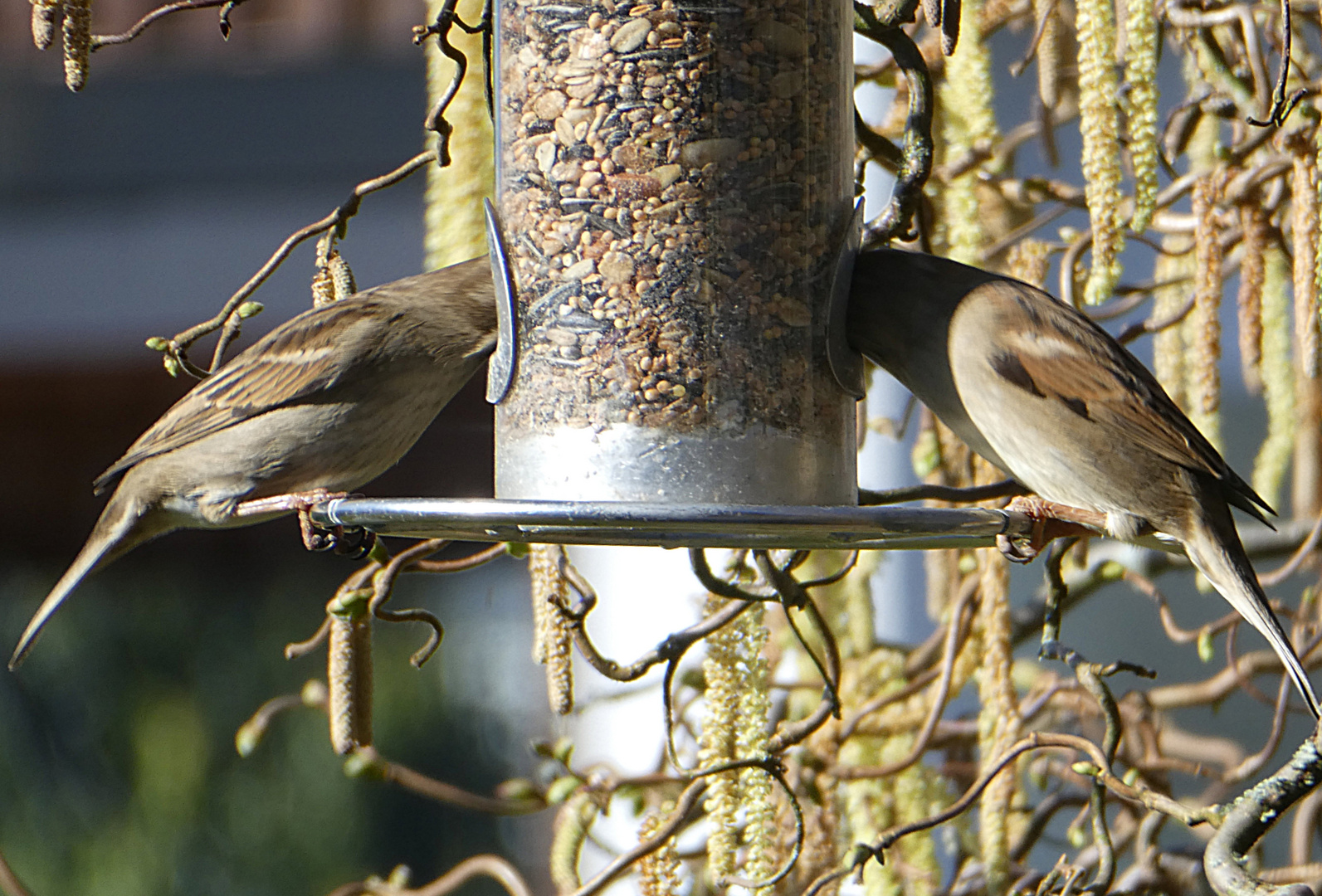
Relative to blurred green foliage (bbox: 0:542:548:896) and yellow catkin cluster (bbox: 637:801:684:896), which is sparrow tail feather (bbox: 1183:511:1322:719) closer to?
yellow catkin cluster (bbox: 637:801:684:896)

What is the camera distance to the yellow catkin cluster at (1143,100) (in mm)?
2006

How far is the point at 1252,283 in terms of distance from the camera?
2256 millimetres

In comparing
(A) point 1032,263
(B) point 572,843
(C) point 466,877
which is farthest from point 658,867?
(A) point 1032,263

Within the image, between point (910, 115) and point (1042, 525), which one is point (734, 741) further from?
point (910, 115)

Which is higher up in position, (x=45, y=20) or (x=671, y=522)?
(x=45, y=20)

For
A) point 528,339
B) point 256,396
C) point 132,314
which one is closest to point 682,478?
point 528,339

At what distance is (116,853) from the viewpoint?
653 cm

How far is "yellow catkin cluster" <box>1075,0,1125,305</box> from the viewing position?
201 centimetres

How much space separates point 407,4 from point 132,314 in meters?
2.05

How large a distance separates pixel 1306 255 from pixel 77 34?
66.0 inches

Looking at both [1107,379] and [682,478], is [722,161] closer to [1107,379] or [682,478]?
[682,478]

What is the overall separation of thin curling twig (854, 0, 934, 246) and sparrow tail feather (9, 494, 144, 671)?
141cm

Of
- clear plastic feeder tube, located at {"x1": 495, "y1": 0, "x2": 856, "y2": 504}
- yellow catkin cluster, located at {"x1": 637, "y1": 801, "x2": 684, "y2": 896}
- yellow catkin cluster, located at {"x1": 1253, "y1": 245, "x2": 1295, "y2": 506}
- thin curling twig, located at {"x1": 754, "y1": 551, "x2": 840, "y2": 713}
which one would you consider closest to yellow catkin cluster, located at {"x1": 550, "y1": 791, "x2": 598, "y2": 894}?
yellow catkin cluster, located at {"x1": 637, "y1": 801, "x2": 684, "y2": 896}

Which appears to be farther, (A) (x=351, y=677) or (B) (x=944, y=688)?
(B) (x=944, y=688)
